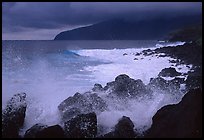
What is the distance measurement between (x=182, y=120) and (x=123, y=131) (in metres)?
1.51

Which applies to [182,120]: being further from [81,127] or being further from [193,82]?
[193,82]

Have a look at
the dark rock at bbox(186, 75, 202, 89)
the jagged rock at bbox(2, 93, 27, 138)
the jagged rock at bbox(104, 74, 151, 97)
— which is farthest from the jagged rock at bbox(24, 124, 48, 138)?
the dark rock at bbox(186, 75, 202, 89)

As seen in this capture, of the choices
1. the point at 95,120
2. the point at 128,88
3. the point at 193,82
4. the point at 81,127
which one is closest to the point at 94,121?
the point at 95,120

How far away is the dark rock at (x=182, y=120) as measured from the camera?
574 centimetres

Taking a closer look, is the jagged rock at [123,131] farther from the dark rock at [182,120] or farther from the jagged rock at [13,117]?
the jagged rock at [13,117]

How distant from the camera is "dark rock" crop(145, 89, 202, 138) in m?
5.74

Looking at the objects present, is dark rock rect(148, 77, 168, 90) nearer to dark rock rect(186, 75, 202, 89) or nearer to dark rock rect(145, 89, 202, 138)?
dark rock rect(186, 75, 202, 89)

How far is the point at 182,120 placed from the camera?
5953 mm

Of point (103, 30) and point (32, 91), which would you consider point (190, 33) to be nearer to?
point (32, 91)

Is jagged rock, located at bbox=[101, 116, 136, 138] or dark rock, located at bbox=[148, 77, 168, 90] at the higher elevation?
dark rock, located at bbox=[148, 77, 168, 90]

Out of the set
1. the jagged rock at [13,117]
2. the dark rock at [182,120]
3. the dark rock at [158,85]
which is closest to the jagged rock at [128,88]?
the dark rock at [158,85]

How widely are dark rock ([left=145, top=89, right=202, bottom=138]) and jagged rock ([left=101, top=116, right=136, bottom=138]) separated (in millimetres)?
422

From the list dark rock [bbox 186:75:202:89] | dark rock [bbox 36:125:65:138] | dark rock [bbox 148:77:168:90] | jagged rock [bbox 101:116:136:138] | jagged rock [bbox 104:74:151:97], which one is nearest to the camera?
dark rock [bbox 36:125:65:138]

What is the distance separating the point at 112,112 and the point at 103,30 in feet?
452
